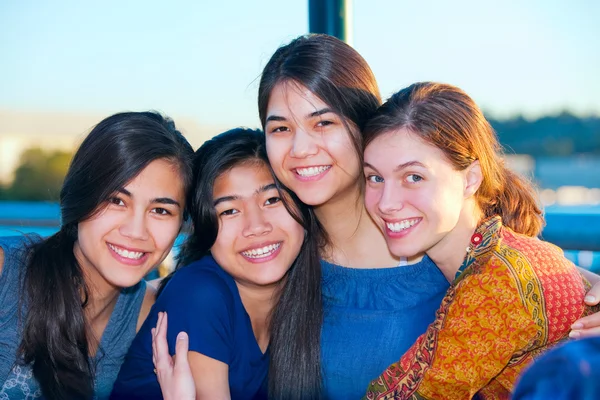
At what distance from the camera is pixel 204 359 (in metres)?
2.35

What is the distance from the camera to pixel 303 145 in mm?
2387

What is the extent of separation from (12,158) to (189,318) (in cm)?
1637

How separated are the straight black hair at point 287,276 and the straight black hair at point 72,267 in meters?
0.12

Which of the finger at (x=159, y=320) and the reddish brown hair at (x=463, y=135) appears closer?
the reddish brown hair at (x=463, y=135)

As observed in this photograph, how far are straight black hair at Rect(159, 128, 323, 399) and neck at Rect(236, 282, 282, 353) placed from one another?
38 mm

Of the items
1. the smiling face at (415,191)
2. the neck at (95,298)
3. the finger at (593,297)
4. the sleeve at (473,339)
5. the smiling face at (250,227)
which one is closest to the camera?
the sleeve at (473,339)

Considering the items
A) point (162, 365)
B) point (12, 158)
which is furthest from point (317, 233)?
point (12, 158)

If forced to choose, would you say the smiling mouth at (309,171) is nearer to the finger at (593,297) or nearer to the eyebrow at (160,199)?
the eyebrow at (160,199)

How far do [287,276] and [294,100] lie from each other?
0.73 metres

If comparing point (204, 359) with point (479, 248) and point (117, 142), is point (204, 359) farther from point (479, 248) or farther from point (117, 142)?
point (479, 248)

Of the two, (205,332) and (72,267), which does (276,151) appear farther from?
(72,267)

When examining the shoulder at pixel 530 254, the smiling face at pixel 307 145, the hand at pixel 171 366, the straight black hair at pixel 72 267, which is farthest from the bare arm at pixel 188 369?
the shoulder at pixel 530 254

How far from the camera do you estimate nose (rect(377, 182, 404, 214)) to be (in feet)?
7.49

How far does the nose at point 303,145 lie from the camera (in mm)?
2385
